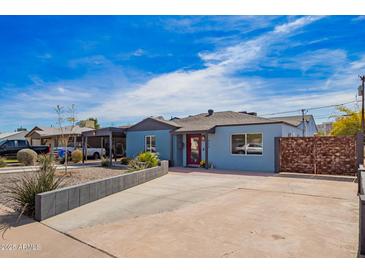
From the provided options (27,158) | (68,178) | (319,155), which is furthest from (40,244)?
(27,158)

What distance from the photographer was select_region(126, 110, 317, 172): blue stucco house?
13242 mm

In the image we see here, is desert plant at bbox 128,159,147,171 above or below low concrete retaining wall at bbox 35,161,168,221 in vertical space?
above

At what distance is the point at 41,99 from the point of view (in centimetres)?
1628

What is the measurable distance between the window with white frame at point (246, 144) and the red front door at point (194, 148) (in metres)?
2.49

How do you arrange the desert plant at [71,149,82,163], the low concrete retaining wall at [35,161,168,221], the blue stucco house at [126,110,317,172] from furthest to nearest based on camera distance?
the desert plant at [71,149,82,163] → the blue stucco house at [126,110,317,172] → the low concrete retaining wall at [35,161,168,221]

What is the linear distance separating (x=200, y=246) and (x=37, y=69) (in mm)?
11268

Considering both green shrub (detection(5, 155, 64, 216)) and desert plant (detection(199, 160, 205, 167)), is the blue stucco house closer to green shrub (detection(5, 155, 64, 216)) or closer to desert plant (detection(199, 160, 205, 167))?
desert plant (detection(199, 160, 205, 167))

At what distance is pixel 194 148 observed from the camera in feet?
53.4

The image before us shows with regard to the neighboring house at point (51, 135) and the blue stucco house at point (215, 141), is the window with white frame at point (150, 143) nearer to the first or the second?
the blue stucco house at point (215, 141)

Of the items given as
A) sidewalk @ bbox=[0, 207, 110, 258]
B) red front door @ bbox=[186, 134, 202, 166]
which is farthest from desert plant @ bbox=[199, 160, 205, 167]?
sidewalk @ bbox=[0, 207, 110, 258]

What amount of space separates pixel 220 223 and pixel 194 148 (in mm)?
11392

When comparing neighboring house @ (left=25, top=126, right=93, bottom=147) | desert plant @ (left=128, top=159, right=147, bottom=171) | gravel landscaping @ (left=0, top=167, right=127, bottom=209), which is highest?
neighboring house @ (left=25, top=126, right=93, bottom=147)

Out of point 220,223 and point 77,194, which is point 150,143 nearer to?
point 77,194

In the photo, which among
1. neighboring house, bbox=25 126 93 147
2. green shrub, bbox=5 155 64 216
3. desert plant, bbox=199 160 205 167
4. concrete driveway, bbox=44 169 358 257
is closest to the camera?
concrete driveway, bbox=44 169 358 257
